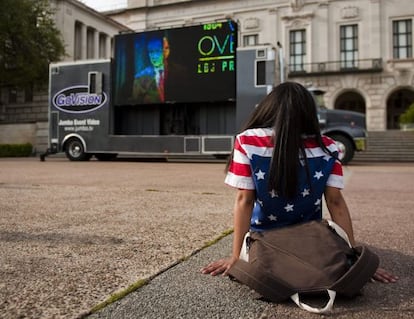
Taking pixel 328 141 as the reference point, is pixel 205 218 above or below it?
below

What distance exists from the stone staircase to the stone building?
19.4m

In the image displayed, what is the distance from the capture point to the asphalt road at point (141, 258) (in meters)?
1.97

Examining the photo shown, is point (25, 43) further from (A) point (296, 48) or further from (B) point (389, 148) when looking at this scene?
(A) point (296, 48)

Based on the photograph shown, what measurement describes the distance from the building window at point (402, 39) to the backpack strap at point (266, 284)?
3924cm

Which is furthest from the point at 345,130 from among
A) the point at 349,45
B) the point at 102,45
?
the point at 102,45

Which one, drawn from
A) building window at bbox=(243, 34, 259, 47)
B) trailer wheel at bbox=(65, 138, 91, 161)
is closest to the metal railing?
building window at bbox=(243, 34, 259, 47)

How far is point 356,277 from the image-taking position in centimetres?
197

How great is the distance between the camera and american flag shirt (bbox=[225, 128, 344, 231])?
7.54 ft

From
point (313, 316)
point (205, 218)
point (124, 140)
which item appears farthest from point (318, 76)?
point (313, 316)

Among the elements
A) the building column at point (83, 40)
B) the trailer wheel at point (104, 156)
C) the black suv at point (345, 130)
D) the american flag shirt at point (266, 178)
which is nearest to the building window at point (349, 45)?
the building column at point (83, 40)

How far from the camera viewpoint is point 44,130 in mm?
28047

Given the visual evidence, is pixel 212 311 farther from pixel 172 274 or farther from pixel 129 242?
pixel 129 242

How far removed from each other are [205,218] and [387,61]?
3677cm

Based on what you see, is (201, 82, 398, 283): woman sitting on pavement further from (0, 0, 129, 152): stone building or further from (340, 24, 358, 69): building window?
(340, 24, 358, 69): building window
